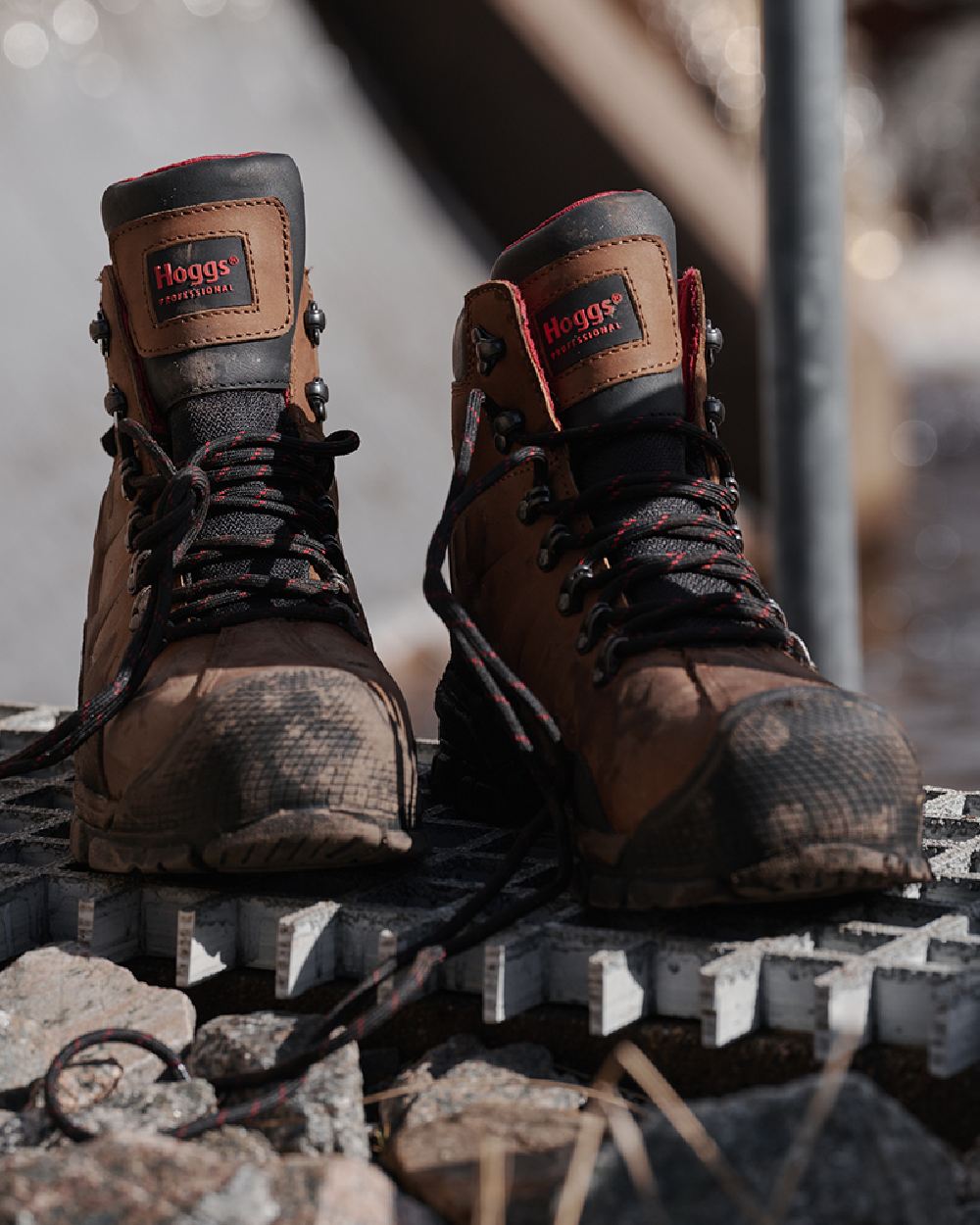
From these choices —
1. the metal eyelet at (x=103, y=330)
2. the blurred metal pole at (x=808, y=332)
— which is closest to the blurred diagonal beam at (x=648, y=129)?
the blurred metal pole at (x=808, y=332)

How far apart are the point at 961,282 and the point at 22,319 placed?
17.1m

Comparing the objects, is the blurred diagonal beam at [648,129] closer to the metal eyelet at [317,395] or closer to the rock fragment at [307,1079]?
the metal eyelet at [317,395]

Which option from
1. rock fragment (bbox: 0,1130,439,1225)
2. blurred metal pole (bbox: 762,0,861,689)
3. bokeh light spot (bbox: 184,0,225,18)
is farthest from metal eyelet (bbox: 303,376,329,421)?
bokeh light spot (bbox: 184,0,225,18)

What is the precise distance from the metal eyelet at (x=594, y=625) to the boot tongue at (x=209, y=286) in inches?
20.1

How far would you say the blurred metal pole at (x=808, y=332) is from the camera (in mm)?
3521

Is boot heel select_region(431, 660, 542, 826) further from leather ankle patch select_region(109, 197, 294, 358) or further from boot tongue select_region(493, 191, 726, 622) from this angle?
leather ankle patch select_region(109, 197, 294, 358)

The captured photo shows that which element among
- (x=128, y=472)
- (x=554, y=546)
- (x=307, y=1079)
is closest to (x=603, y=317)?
(x=554, y=546)

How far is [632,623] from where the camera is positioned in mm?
1899

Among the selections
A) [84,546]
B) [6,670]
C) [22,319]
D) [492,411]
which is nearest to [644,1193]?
[492,411]

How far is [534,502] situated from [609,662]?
0.88ft

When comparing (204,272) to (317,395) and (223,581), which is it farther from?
(223,581)

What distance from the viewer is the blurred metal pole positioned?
352 centimetres

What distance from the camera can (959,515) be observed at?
10109 millimetres

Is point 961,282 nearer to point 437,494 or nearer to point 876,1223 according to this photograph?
point 437,494
